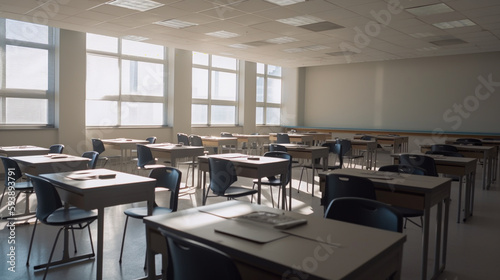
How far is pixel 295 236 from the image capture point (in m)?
1.66

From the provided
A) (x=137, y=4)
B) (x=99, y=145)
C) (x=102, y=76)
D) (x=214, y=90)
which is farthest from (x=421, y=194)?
(x=214, y=90)

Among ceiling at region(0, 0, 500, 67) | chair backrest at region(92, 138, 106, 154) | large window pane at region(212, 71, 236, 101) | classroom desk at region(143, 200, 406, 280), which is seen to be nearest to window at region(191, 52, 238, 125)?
large window pane at region(212, 71, 236, 101)

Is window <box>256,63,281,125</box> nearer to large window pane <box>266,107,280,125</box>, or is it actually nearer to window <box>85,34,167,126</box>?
large window pane <box>266,107,280,125</box>

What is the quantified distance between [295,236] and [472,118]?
1200cm

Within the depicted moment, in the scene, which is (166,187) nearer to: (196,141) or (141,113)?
(196,141)

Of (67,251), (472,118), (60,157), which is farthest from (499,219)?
(472,118)

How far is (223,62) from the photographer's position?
1270cm

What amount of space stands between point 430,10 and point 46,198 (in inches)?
251

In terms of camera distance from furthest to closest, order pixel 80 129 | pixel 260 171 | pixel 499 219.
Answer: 1. pixel 80 129
2. pixel 499 219
3. pixel 260 171

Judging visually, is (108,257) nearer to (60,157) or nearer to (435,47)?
(60,157)

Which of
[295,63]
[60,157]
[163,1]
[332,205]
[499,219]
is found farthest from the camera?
[295,63]

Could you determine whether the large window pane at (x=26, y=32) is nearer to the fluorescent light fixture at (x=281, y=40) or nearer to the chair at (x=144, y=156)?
the chair at (x=144, y=156)

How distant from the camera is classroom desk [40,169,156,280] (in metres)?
2.66

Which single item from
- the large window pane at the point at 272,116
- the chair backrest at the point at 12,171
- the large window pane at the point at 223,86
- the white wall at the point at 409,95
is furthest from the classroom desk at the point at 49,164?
the white wall at the point at 409,95
